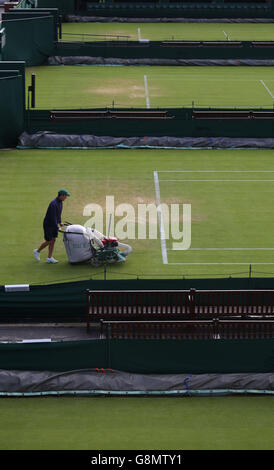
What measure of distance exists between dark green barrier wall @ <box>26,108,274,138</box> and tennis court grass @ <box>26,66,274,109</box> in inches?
192

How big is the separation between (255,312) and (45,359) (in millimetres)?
5102

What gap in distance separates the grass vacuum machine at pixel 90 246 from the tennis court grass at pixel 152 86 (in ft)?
54.7

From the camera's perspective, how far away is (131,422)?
16.2m

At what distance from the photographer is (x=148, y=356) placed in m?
17.2

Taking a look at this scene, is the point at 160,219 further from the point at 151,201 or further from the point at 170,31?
the point at 170,31

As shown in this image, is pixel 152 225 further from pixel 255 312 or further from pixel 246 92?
pixel 246 92

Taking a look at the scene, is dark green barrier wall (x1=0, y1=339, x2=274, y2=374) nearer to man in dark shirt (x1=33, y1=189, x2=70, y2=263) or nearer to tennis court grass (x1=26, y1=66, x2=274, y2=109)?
man in dark shirt (x1=33, y1=189, x2=70, y2=263)

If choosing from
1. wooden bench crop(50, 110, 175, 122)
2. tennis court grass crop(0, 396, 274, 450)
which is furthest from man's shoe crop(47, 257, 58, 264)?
wooden bench crop(50, 110, 175, 122)

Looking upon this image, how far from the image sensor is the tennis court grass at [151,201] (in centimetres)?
2297

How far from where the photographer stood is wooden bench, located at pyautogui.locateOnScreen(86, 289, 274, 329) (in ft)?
63.4

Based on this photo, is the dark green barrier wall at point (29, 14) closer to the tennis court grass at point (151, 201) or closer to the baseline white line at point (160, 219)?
the tennis court grass at point (151, 201)

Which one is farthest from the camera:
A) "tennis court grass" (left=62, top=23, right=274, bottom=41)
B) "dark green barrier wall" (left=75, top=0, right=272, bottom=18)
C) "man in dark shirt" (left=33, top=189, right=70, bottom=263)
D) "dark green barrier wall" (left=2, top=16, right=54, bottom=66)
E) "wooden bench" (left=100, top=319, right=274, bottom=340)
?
"dark green barrier wall" (left=75, top=0, right=272, bottom=18)

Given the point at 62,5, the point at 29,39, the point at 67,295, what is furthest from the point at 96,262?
the point at 62,5

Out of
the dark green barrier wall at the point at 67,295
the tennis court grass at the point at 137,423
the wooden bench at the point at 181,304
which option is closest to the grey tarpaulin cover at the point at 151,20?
the dark green barrier wall at the point at 67,295
